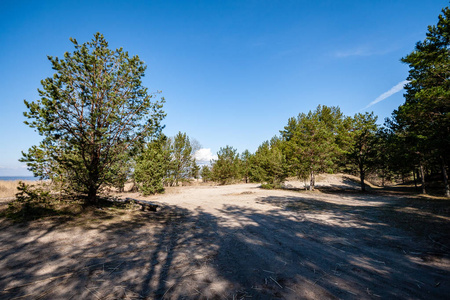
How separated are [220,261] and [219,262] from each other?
5cm

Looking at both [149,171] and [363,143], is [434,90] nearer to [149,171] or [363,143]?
[363,143]

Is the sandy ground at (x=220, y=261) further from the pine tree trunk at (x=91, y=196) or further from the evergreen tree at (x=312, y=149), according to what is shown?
the evergreen tree at (x=312, y=149)

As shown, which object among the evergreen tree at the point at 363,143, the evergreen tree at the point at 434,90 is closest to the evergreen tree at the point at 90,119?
the evergreen tree at the point at 434,90

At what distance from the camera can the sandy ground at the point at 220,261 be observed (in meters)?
2.52

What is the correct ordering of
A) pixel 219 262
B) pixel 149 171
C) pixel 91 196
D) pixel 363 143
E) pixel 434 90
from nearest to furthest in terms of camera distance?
pixel 219 262 → pixel 91 196 → pixel 434 90 → pixel 149 171 → pixel 363 143

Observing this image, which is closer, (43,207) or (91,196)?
(43,207)

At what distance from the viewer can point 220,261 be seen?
Result: 137 inches

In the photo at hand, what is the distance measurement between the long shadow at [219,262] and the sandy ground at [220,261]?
0.02m

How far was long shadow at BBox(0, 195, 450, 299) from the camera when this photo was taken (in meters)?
2.52

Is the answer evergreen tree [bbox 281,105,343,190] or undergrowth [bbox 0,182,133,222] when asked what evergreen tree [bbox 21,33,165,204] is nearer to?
undergrowth [bbox 0,182,133,222]

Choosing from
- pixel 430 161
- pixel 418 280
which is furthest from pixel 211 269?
pixel 430 161

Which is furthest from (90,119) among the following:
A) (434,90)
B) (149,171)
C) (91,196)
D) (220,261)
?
(434,90)

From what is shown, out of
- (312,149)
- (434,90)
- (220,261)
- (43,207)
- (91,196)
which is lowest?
(220,261)

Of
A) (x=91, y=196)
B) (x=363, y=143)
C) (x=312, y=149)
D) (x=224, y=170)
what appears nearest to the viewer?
(x=91, y=196)
